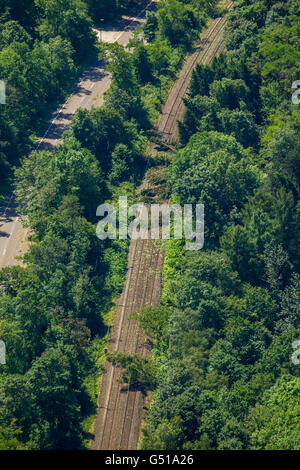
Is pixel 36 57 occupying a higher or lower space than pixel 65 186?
higher

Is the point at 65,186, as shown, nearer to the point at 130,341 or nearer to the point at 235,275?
the point at 130,341

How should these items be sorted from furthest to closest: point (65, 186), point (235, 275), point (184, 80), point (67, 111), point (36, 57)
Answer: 1. point (184, 80)
2. point (67, 111)
3. point (36, 57)
4. point (65, 186)
5. point (235, 275)

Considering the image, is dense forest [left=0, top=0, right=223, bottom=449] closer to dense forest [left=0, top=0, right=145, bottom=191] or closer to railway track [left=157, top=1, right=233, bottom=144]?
dense forest [left=0, top=0, right=145, bottom=191]

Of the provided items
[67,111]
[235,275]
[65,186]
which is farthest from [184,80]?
[235,275]

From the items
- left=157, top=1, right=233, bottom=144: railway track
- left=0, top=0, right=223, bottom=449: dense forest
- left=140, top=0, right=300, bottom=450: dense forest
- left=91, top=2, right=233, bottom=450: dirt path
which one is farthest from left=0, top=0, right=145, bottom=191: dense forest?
left=140, top=0, right=300, bottom=450: dense forest
